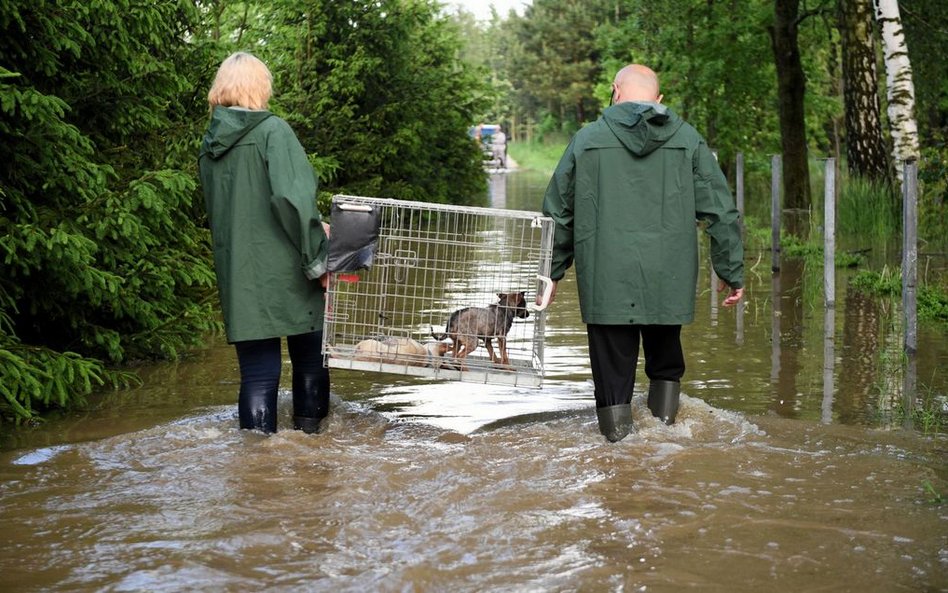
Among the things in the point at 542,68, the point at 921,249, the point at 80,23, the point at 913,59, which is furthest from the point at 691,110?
the point at 542,68

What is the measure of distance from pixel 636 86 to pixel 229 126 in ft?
6.70

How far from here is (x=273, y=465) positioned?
5.95 m

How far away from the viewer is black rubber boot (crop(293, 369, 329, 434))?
6.54 m

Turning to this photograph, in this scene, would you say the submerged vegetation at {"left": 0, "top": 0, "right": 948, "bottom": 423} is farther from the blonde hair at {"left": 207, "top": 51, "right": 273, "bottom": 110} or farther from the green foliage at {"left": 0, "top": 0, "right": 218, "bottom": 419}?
the blonde hair at {"left": 207, "top": 51, "right": 273, "bottom": 110}

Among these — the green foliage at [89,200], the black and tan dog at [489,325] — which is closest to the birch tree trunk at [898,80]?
the green foliage at [89,200]

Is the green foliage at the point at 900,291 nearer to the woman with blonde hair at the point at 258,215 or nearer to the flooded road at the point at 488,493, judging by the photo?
the flooded road at the point at 488,493

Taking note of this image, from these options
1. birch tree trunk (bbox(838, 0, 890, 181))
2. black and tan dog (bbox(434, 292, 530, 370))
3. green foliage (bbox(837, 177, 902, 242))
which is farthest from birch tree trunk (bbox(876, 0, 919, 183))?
black and tan dog (bbox(434, 292, 530, 370))

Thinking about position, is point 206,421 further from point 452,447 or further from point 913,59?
point 913,59

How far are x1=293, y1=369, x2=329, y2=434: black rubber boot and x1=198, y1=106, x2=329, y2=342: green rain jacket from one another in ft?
1.71

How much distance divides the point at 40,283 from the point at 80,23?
1676 millimetres

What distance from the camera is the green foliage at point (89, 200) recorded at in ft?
22.9

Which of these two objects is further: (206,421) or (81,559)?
(206,421)

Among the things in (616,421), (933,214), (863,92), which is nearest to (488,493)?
(616,421)

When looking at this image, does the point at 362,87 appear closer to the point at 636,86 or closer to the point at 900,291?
the point at 900,291
